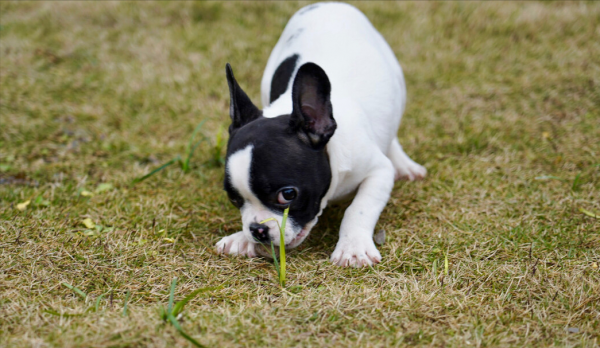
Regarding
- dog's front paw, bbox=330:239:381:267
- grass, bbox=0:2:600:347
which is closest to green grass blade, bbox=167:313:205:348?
grass, bbox=0:2:600:347

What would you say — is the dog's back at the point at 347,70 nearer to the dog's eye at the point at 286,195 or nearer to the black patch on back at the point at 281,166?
the black patch on back at the point at 281,166

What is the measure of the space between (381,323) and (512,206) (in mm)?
1780

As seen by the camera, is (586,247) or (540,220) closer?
(586,247)

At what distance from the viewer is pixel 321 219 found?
3904 mm

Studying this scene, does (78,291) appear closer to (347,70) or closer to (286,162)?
(286,162)

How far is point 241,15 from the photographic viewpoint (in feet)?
26.2

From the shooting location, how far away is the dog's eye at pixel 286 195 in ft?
10.1

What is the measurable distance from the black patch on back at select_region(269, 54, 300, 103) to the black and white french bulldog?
11 mm

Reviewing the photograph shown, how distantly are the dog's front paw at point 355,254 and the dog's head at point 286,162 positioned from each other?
276mm

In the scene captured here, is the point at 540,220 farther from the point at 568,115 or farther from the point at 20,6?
the point at 20,6

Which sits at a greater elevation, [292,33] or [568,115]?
[292,33]

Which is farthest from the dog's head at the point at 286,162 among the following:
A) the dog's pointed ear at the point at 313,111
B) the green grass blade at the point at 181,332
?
the green grass blade at the point at 181,332

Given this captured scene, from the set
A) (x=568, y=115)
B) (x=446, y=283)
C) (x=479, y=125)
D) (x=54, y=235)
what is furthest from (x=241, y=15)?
(x=446, y=283)

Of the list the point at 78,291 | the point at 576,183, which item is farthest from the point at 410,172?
the point at 78,291
